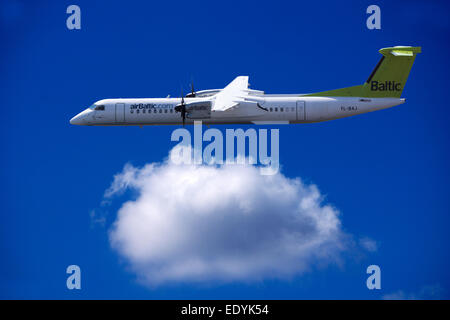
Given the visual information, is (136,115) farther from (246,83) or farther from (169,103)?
(246,83)

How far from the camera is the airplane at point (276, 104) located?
57281mm

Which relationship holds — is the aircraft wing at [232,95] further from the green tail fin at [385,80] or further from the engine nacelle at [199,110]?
the green tail fin at [385,80]

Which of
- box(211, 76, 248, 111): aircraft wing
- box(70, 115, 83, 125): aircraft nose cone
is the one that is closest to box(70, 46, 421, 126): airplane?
box(211, 76, 248, 111): aircraft wing

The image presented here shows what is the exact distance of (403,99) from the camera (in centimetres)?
5828

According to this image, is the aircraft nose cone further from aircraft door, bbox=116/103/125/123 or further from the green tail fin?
the green tail fin

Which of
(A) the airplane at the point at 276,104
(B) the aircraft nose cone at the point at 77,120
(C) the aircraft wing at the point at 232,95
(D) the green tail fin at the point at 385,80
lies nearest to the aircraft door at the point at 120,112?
(A) the airplane at the point at 276,104

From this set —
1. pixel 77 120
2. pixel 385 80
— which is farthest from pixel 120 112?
pixel 385 80

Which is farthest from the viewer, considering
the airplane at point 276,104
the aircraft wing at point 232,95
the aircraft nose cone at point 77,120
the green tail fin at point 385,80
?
the aircraft nose cone at point 77,120

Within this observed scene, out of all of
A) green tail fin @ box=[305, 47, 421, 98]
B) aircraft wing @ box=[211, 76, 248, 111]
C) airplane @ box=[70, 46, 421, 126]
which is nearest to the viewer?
aircraft wing @ box=[211, 76, 248, 111]

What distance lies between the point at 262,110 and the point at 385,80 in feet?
39.3

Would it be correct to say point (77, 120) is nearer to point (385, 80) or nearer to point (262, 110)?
point (262, 110)

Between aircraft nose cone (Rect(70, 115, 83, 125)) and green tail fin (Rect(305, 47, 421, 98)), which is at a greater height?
green tail fin (Rect(305, 47, 421, 98))

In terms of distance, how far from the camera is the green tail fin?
192ft
